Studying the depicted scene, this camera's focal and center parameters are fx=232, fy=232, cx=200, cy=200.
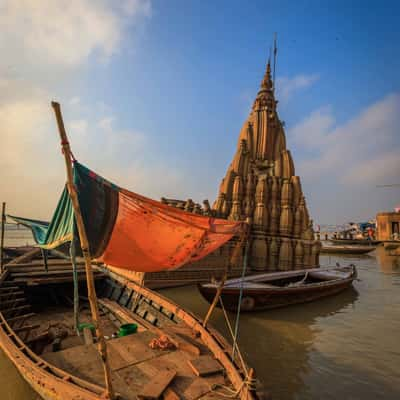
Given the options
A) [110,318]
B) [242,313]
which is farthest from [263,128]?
[110,318]

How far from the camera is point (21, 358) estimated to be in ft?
14.5

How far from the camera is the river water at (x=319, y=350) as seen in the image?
18.2ft

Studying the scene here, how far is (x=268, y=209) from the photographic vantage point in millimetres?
20875

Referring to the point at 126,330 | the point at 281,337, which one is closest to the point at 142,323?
the point at 126,330

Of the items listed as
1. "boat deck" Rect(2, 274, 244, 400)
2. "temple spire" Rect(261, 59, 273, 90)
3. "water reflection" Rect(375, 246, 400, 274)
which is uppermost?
"temple spire" Rect(261, 59, 273, 90)

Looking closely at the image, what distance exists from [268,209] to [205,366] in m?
17.8

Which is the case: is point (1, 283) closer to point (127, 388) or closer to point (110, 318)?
point (110, 318)

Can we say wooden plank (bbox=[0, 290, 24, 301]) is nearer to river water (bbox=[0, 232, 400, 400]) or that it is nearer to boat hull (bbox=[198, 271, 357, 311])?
river water (bbox=[0, 232, 400, 400])

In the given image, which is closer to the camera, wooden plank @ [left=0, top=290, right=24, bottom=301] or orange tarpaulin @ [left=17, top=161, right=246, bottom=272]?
orange tarpaulin @ [left=17, top=161, right=246, bottom=272]

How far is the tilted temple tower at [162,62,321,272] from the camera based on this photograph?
1945cm

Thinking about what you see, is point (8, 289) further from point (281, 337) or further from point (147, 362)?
point (281, 337)

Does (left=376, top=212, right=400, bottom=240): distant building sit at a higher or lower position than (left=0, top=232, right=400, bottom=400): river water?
higher

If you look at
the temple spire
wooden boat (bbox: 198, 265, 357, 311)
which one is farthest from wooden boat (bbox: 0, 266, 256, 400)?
the temple spire

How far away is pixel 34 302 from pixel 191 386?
9290 millimetres
